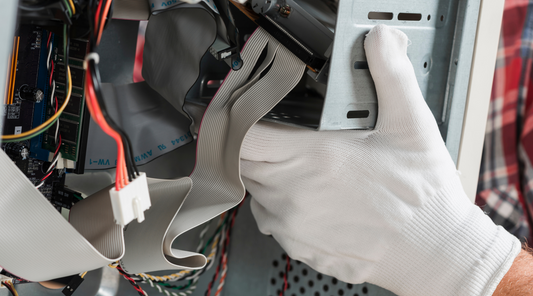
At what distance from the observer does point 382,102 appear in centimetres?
52

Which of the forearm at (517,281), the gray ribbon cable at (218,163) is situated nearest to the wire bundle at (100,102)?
the gray ribbon cable at (218,163)

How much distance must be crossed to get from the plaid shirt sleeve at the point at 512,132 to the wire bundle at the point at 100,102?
55.7 inches

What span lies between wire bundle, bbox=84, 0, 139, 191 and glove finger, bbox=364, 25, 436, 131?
315 mm

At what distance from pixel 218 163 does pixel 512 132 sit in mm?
1338

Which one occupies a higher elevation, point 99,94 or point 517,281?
point 99,94

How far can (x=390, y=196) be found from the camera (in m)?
0.52

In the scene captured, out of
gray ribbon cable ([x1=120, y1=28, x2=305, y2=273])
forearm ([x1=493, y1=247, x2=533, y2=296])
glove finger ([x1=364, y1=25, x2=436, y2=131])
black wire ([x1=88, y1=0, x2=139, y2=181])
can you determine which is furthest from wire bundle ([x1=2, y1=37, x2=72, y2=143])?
forearm ([x1=493, y1=247, x2=533, y2=296])

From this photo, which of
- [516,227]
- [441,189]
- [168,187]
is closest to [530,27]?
[516,227]

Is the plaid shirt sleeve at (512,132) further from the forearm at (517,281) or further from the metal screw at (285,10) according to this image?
the metal screw at (285,10)

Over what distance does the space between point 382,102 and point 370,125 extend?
0.04 meters

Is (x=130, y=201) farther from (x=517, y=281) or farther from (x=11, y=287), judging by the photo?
(x=517, y=281)

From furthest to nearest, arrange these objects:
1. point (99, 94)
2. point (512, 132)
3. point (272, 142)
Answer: point (512, 132), point (272, 142), point (99, 94)

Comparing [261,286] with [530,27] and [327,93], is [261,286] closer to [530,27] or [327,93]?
[327,93]

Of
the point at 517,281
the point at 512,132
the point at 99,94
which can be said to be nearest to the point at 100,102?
the point at 99,94
